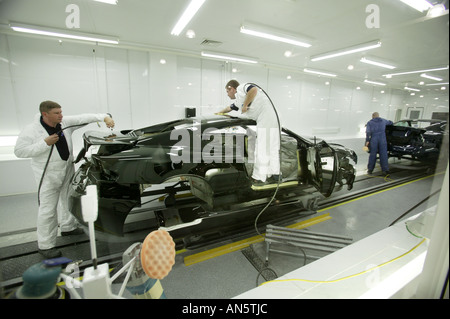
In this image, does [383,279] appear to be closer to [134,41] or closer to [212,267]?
[212,267]

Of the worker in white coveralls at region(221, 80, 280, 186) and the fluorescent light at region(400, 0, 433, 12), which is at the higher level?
the fluorescent light at region(400, 0, 433, 12)

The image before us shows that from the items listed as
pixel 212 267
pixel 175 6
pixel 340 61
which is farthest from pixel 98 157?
pixel 340 61

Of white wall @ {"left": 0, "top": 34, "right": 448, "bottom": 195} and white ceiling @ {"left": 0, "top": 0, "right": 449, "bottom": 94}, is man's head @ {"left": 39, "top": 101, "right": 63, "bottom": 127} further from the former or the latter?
white wall @ {"left": 0, "top": 34, "right": 448, "bottom": 195}

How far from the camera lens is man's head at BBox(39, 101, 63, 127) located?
7.30 feet

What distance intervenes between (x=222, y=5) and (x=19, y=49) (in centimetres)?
464

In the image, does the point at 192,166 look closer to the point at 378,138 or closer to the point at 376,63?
the point at 378,138

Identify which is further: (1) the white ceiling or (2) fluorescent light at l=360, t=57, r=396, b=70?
(2) fluorescent light at l=360, t=57, r=396, b=70

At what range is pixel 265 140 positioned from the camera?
287 centimetres

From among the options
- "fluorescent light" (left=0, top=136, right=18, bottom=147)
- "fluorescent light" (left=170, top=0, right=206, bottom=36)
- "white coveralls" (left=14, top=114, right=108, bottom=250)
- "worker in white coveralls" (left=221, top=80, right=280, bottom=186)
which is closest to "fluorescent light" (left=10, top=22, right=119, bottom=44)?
"fluorescent light" (left=170, top=0, right=206, bottom=36)

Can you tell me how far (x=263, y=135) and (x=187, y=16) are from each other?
108 inches

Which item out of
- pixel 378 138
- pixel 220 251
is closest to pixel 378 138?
pixel 378 138

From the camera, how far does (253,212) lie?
3.39 m

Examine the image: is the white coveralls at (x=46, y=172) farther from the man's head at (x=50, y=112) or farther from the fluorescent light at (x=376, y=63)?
the fluorescent light at (x=376, y=63)

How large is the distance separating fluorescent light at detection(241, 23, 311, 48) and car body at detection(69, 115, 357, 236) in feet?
7.75
